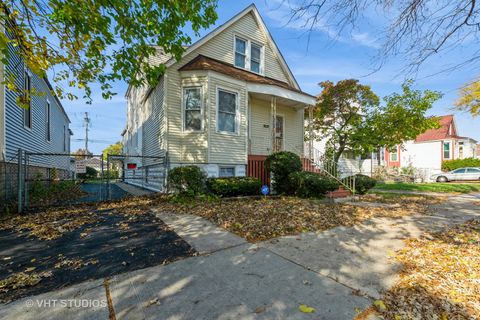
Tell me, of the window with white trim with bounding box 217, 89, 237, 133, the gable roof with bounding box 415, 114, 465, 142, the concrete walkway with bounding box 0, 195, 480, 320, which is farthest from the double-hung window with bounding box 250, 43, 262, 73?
the gable roof with bounding box 415, 114, 465, 142

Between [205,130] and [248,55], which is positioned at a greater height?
[248,55]

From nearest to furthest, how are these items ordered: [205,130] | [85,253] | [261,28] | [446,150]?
[85,253]
[205,130]
[261,28]
[446,150]

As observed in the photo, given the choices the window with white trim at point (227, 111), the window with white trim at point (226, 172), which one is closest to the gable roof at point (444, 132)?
the window with white trim at point (227, 111)

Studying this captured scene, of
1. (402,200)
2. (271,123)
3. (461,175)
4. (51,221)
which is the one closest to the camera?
(51,221)

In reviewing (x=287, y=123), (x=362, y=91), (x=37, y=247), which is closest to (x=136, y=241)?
(x=37, y=247)

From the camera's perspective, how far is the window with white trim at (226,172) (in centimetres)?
931

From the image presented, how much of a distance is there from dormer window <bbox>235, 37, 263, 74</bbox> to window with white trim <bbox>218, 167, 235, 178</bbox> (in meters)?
5.35

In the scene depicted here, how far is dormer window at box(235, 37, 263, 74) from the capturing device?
11.4 meters

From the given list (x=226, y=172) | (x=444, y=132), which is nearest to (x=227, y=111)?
(x=226, y=172)

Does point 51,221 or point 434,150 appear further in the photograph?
point 434,150

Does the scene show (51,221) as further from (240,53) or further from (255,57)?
(255,57)

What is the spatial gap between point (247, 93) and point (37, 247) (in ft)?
27.2

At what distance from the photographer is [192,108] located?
9.08 m

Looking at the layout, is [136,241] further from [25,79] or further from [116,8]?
[25,79]
